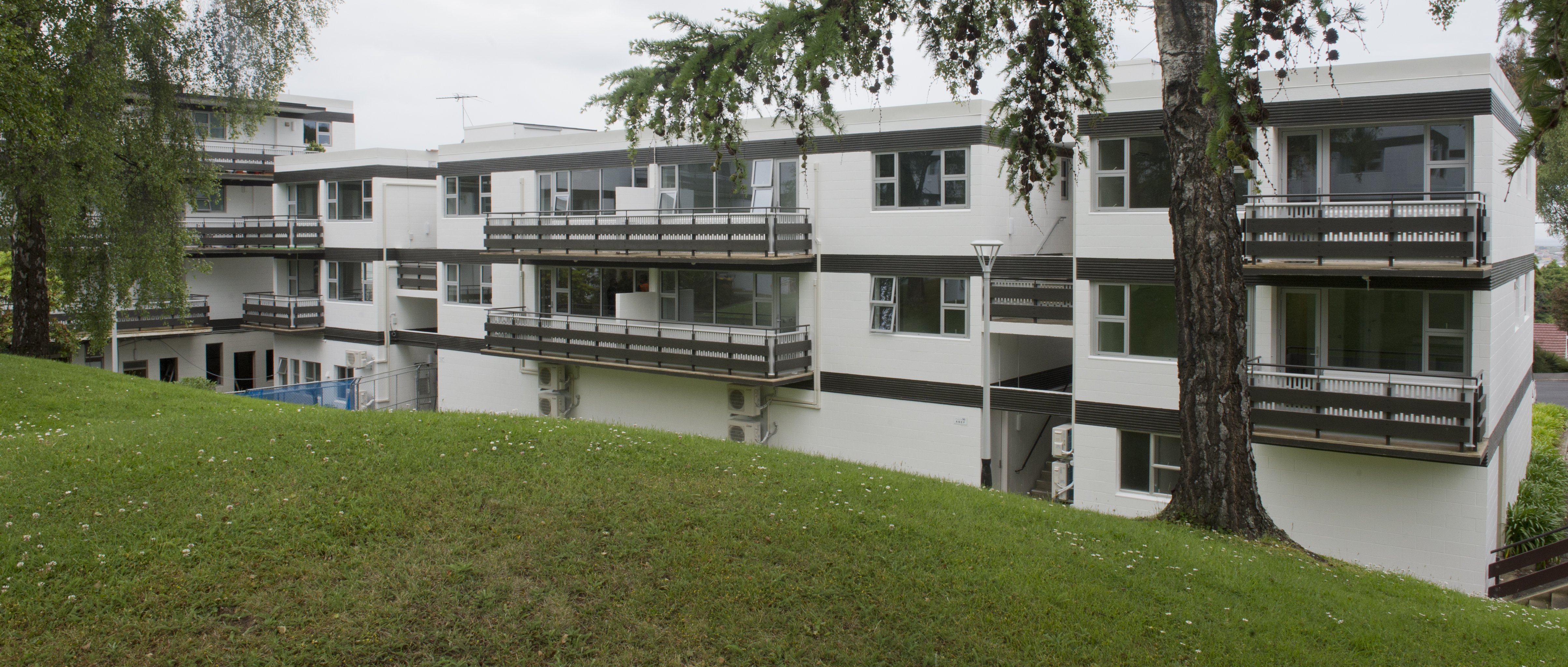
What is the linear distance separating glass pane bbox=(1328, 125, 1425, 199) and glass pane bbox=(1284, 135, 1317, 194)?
24 cm

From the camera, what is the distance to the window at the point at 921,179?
20.8m

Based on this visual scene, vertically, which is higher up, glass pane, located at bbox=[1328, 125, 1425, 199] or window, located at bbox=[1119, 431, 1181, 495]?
glass pane, located at bbox=[1328, 125, 1425, 199]

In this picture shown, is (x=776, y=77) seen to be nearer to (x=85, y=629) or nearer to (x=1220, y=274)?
(x=1220, y=274)

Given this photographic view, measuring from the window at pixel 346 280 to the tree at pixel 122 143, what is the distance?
1015 centimetres

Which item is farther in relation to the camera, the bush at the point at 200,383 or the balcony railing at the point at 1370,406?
the bush at the point at 200,383

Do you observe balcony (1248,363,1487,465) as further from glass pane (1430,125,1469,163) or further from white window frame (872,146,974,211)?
white window frame (872,146,974,211)

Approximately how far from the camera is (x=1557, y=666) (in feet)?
27.7

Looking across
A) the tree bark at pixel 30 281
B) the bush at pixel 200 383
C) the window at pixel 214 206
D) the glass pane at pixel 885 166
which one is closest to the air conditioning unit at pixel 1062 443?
the glass pane at pixel 885 166

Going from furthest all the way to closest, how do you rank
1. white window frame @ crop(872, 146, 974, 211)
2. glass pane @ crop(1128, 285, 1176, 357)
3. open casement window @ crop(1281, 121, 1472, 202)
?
white window frame @ crop(872, 146, 974, 211), glass pane @ crop(1128, 285, 1176, 357), open casement window @ crop(1281, 121, 1472, 202)

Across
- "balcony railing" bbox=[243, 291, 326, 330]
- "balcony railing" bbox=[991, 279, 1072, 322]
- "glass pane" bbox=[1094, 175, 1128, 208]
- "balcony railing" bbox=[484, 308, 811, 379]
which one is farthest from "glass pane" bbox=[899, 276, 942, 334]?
"balcony railing" bbox=[243, 291, 326, 330]

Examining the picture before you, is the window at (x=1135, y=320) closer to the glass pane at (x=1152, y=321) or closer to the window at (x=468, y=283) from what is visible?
the glass pane at (x=1152, y=321)

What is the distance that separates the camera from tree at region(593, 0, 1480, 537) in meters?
7.51

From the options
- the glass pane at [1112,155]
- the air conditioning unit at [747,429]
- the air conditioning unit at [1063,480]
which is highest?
the glass pane at [1112,155]

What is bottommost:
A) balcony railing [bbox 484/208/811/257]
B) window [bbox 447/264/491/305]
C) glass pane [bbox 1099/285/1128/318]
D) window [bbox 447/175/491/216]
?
glass pane [bbox 1099/285/1128/318]
